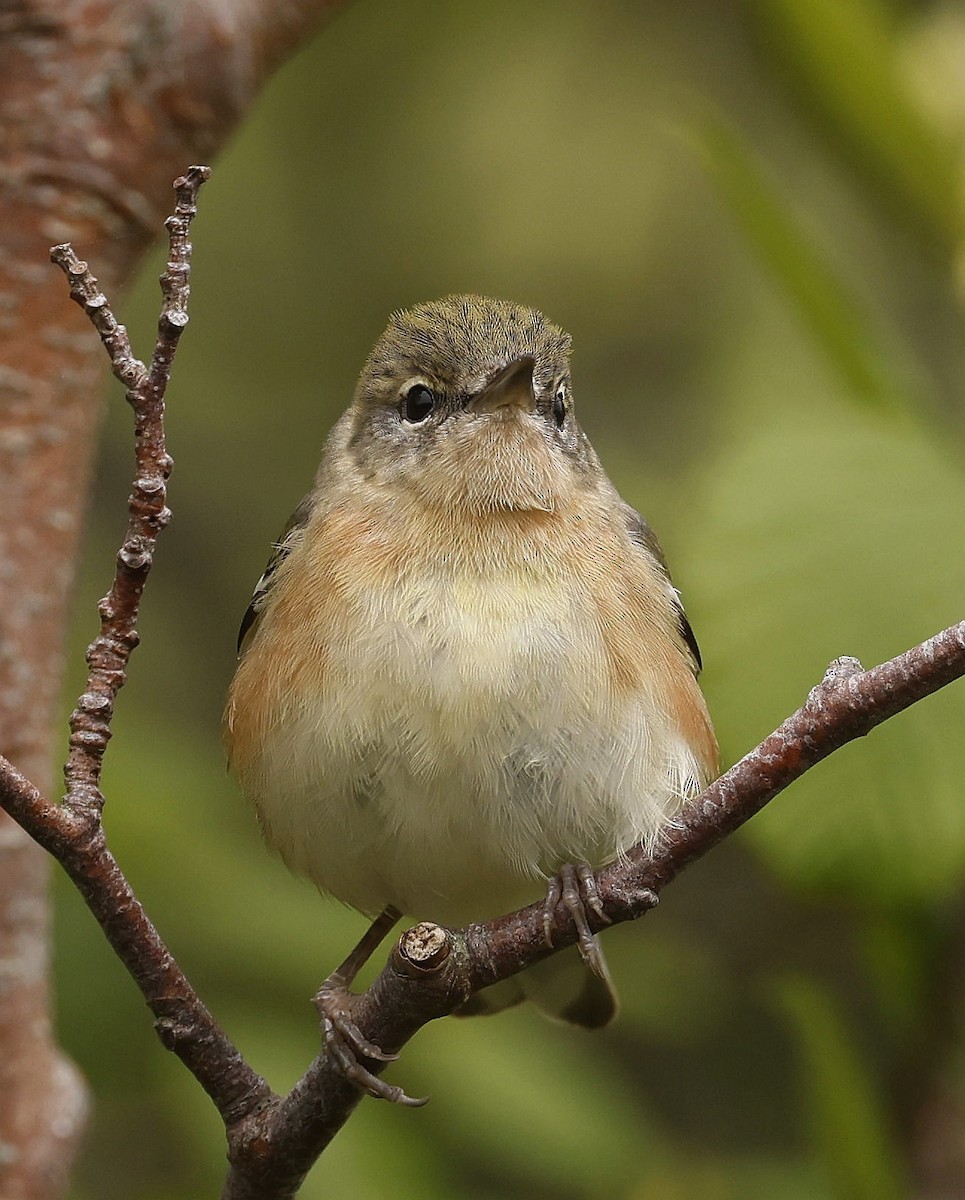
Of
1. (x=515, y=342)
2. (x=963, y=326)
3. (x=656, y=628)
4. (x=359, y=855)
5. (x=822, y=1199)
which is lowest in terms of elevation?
(x=822, y=1199)

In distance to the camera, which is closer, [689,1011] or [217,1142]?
[217,1142]

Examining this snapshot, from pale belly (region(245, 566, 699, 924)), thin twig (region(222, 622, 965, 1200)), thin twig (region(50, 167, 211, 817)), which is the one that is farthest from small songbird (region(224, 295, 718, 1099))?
thin twig (region(50, 167, 211, 817))

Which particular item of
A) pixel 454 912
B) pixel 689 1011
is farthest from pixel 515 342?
pixel 689 1011

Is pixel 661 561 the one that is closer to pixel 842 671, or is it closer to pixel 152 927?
pixel 842 671

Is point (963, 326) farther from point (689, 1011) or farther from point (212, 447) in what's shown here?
point (212, 447)

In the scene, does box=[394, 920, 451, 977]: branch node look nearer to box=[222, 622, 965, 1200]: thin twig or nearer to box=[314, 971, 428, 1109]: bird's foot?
box=[222, 622, 965, 1200]: thin twig

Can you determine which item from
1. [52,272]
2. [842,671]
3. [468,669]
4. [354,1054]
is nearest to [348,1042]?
[354,1054]
